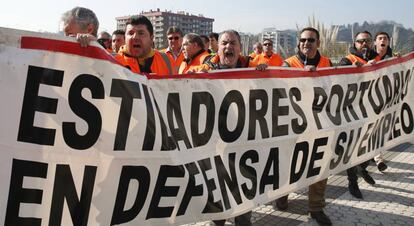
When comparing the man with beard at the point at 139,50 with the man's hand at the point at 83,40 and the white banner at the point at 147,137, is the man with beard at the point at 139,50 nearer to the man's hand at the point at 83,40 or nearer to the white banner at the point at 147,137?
the white banner at the point at 147,137

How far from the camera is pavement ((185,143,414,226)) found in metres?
4.61

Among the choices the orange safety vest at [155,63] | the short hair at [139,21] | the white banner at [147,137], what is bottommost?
the white banner at [147,137]

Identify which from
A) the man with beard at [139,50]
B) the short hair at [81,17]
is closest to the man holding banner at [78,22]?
the short hair at [81,17]

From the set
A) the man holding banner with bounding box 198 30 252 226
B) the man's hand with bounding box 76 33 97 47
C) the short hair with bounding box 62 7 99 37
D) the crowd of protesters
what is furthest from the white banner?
the short hair with bounding box 62 7 99 37

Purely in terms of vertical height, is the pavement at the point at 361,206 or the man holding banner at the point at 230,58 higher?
the man holding banner at the point at 230,58

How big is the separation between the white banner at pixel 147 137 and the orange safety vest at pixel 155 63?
64 centimetres

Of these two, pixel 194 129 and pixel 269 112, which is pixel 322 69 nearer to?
pixel 269 112

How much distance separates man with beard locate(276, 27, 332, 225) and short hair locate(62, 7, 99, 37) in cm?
216

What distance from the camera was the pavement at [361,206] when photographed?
15.1ft

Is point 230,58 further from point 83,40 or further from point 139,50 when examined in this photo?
point 83,40

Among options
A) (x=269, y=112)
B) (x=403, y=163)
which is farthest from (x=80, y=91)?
(x=403, y=163)

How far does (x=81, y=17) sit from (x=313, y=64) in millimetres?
2634

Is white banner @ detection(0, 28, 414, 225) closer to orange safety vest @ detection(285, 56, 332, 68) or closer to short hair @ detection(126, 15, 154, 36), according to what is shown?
orange safety vest @ detection(285, 56, 332, 68)

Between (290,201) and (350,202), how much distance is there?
2.44 feet
